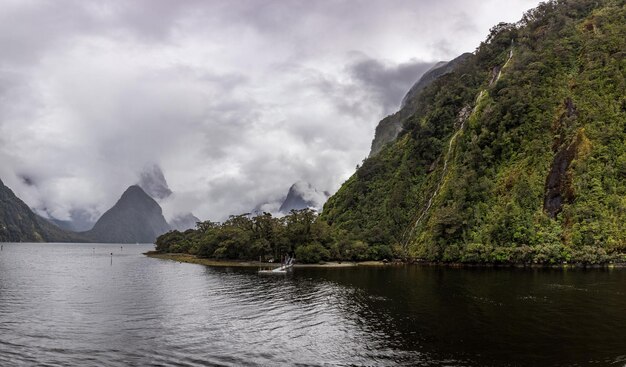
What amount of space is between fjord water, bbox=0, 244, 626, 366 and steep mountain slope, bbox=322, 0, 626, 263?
1710 inches

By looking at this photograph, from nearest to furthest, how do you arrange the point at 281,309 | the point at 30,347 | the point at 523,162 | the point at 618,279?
1. the point at 30,347
2. the point at 281,309
3. the point at 618,279
4. the point at 523,162

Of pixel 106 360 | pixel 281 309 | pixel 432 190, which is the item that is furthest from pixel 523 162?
pixel 106 360

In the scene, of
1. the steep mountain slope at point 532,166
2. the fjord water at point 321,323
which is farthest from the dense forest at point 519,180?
the fjord water at point 321,323

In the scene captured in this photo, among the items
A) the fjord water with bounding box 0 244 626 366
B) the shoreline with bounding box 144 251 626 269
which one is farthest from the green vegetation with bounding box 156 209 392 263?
the fjord water with bounding box 0 244 626 366

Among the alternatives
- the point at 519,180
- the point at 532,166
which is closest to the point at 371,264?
the point at 519,180

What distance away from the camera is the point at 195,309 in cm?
6350

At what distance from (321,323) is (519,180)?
115202 mm

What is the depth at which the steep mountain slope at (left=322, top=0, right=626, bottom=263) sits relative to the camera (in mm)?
127031

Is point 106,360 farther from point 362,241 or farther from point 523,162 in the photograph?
point 523,162

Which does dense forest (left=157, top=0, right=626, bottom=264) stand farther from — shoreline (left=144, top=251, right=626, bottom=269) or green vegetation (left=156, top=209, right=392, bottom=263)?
shoreline (left=144, top=251, right=626, bottom=269)

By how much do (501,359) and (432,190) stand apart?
141880 millimetres

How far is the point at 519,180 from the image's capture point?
143875mm

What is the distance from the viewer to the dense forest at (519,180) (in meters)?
128

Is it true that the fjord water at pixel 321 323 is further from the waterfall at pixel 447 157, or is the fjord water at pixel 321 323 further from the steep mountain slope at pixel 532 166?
the waterfall at pixel 447 157
